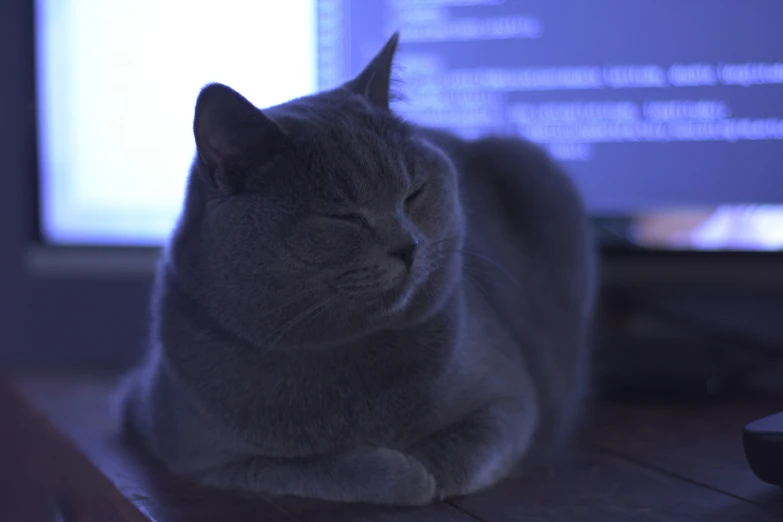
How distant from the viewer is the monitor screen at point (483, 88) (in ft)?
3.24

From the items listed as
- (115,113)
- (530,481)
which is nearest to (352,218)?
(530,481)

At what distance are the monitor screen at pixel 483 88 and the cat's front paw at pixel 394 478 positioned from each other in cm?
51

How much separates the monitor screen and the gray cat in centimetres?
38

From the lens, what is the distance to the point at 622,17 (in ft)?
3.34

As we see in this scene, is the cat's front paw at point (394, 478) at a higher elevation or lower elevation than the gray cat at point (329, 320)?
lower

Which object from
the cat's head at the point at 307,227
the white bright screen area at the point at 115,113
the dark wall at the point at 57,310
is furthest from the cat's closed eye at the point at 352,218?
the dark wall at the point at 57,310

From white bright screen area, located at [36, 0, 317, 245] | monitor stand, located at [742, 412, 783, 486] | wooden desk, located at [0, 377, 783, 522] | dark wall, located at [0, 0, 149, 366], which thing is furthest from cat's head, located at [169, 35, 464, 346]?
dark wall, located at [0, 0, 149, 366]

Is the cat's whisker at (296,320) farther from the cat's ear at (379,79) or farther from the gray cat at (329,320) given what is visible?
the cat's ear at (379,79)

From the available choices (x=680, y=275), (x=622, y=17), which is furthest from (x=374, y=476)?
(x=622, y=17)

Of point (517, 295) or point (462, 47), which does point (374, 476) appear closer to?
point (517, 295)

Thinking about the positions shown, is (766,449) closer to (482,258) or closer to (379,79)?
(482,258)

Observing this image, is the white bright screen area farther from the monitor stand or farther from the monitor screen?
the monitor stand

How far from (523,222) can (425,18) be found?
1.12ft

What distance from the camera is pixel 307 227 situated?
1.88ft
